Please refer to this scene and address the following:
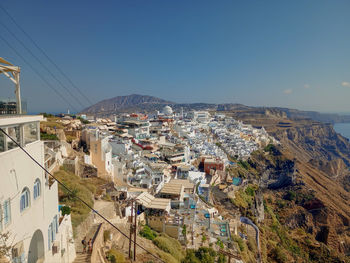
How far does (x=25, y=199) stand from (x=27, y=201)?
0.10 m

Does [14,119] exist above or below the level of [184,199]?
above

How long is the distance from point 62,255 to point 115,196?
767 centimetres

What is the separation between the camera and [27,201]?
5.87 meters

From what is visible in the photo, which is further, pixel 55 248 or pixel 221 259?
pixel 221 259

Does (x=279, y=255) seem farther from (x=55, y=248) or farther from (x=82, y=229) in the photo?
(x=55, y=248)

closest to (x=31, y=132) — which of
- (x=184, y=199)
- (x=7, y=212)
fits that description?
(x=7, y=212)

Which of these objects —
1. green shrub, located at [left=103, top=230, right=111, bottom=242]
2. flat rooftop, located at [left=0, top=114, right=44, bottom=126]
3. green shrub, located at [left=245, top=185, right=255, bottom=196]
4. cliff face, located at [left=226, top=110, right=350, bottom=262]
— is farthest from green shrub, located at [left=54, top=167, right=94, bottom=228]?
green shrub, located at [left=245, top=185, right=255, bottom=196]

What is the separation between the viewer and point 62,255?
7.46 metres

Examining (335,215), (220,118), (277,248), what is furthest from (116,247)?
(220,118)

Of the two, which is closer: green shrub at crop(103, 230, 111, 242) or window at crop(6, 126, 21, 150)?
window at crop(6, 126, 21, 150)

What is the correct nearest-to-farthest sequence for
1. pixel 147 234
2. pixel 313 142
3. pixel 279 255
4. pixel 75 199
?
pixel 75 199 → pixel 147 234 → pixel 279 255 → pixel 313 142

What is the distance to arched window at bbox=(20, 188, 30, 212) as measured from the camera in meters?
5.61

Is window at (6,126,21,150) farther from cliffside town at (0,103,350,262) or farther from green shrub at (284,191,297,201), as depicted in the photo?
green shrub at (284,191,297,201)

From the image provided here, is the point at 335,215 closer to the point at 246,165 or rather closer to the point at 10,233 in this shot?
the point at 246,165
